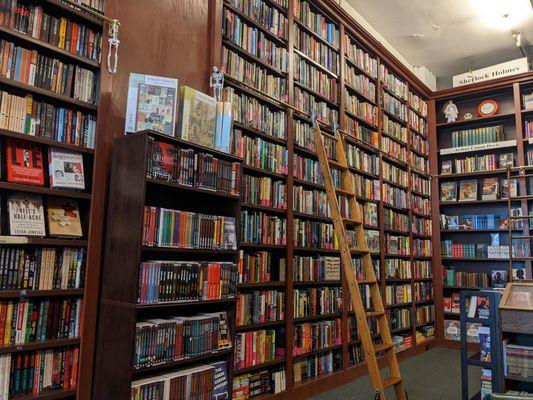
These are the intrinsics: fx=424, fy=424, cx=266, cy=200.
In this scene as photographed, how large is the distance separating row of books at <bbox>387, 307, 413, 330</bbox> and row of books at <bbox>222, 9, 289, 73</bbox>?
283 centimetres

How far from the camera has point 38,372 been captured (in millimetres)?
1774

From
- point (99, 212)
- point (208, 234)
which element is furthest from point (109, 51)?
point (208, 234)

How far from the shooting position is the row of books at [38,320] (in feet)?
5.60

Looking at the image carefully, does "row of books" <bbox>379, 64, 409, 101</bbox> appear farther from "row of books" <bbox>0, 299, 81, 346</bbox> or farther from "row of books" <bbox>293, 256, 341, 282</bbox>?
"row of books" <bbox>0, 299, 81, 346</bbox>

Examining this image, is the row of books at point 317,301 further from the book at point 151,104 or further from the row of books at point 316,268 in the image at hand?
the book at point 151,104

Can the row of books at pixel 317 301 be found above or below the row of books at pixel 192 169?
below

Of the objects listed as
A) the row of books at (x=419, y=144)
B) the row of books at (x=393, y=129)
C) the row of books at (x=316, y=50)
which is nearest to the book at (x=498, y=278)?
the row of books at (x=419, y=144)

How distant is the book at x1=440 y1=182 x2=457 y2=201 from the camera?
18.8 ft

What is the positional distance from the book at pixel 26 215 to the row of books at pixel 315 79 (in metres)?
2.29

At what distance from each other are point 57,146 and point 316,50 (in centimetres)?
259

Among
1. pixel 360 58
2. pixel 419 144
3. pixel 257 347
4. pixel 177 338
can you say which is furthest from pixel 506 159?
pixel 177 338

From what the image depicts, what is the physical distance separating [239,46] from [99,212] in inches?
62.5

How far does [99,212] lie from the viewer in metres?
2.01

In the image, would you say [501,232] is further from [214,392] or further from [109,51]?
[109,51]
